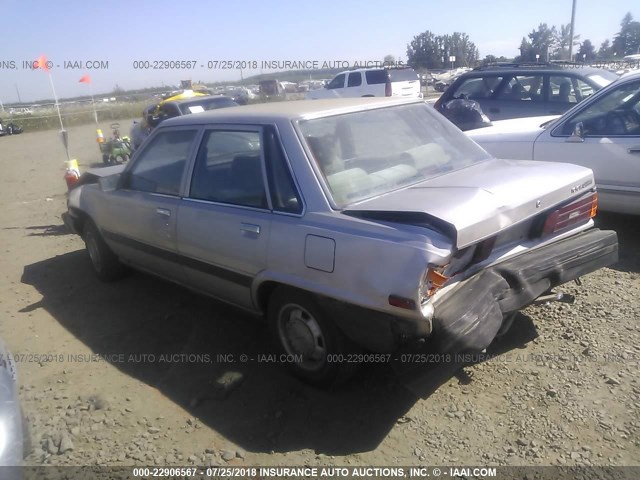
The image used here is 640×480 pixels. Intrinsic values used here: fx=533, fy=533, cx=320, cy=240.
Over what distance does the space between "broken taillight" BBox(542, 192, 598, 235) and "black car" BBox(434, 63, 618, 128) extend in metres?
5.72

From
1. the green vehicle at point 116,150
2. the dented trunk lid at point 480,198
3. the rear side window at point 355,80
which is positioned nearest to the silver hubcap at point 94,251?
the dented trunk lid at point 480,198

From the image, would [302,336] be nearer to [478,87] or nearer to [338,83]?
[478,87]

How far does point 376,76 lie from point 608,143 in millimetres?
14719

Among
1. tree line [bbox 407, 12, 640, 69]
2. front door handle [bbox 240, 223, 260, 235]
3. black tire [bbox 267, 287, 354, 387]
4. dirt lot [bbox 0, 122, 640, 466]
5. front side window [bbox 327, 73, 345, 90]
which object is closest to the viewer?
dirt lot [bbox 0, 122, 640, 466]

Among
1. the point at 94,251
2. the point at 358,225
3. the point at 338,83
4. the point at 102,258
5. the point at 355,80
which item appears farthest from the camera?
the point at 338,83

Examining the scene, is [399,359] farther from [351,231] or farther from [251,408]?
[251,408]

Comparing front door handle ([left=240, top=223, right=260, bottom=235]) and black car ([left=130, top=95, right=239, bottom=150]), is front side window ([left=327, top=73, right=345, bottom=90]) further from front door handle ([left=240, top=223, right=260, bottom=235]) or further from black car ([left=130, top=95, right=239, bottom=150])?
front door handle ([left=240, top=223, right=260, bottom=235])

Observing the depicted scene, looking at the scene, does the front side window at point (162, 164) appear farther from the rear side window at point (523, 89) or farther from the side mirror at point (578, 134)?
the rear side window at point (523, 89)

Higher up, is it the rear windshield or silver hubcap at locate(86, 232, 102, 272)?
the rear windshield

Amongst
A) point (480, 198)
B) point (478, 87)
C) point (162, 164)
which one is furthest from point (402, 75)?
point (480, 198)

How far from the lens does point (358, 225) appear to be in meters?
2.71

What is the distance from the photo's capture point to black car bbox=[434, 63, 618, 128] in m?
8.48

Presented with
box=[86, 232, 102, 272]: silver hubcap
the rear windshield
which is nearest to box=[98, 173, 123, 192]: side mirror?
box=[86, 232, 102, 272]: silver hubcap

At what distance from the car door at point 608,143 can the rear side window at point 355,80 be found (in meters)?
14.5
